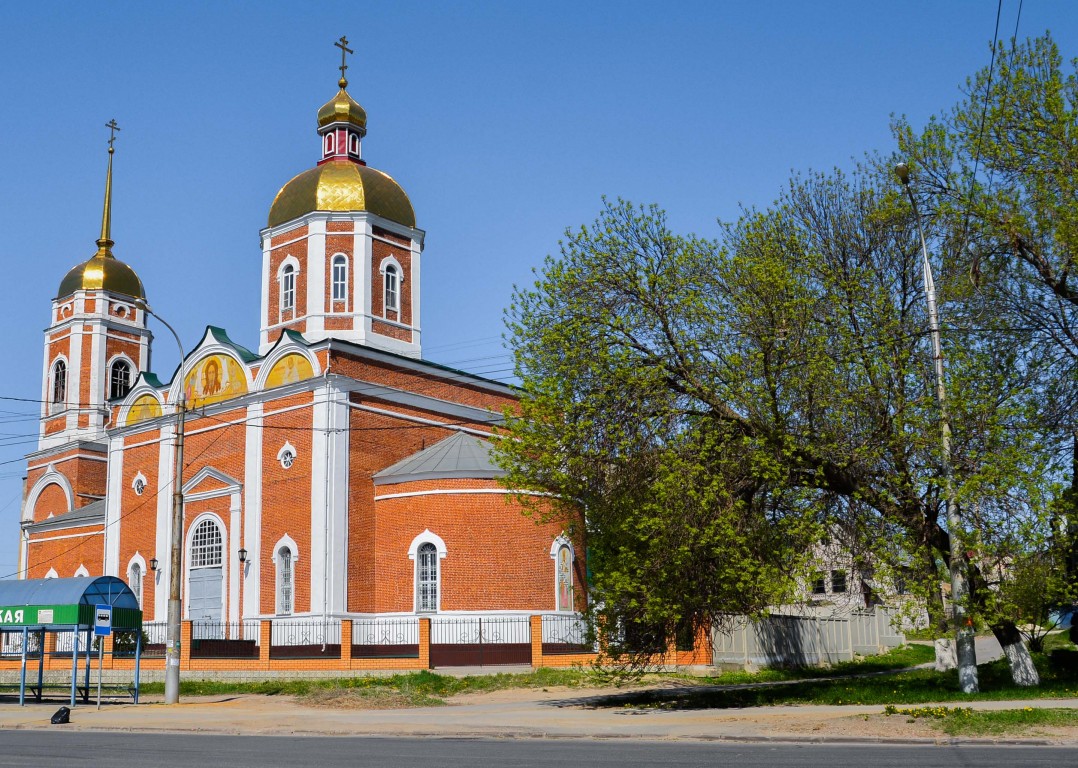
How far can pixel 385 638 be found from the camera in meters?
30.6

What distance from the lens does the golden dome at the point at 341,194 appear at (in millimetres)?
37219

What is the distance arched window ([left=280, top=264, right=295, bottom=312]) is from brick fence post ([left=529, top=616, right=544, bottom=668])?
50.3 ft

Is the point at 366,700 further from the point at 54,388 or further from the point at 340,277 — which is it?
the point at 54,388

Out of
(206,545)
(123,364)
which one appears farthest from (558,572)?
(123,364)

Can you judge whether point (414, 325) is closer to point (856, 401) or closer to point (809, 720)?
point (856, 401)

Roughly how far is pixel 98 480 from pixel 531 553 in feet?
73.8

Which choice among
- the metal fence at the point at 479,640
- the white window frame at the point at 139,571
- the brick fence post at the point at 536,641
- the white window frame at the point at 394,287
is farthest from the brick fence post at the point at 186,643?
the white window frame at the point at 394,287

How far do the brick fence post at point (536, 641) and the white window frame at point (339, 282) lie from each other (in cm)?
1379

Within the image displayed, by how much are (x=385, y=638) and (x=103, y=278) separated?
24.4 m

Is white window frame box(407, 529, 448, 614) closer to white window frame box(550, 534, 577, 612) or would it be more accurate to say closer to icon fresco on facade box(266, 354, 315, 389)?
white window frame box(550, 534, 577, 612)

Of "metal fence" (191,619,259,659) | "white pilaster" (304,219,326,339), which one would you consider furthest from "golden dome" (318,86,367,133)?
"metal fence" (191,619,259,659)

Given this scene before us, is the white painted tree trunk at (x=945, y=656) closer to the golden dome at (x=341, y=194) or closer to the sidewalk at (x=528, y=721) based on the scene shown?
the sidewalk at (x=528, y=721)

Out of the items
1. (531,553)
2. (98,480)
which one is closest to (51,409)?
(98,480)

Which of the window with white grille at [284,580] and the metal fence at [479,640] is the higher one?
the window with white grille at [284,580]
